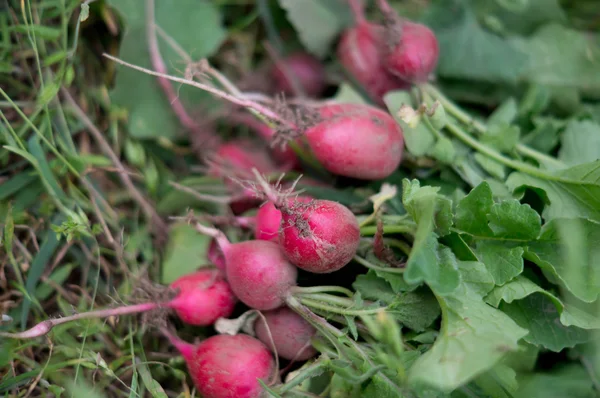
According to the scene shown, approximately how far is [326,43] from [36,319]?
3.71 ft

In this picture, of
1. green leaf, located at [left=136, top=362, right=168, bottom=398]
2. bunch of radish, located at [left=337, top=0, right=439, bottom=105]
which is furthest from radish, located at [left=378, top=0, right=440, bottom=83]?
green leaf, located at [left=136, top=362, right=168, bottom=398]

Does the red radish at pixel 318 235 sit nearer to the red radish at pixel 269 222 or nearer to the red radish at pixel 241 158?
the red radish at pixel 269 222

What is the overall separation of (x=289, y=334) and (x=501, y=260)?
18.9 inches

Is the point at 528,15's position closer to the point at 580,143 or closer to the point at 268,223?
the point at 580,143

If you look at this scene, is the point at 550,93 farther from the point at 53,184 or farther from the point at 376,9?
the point at 53,184

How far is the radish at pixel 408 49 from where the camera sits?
1.33 meters

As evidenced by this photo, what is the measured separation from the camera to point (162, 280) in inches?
51.6

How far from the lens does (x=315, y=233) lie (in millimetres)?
1000

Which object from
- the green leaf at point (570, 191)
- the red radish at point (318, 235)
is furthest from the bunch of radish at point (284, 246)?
the green leaf at point (570, 191)

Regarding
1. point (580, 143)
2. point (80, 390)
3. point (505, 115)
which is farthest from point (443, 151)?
point (80, 390)

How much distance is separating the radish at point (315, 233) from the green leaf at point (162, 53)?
60 cm

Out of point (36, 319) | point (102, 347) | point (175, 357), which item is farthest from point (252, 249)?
point (36, 319)

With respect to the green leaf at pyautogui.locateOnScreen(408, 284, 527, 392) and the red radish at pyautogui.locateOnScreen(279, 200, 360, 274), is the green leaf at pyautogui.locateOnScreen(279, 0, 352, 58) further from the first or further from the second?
the green leaf at pyautogui.locateOnScreen(408, 284, 527, 392)

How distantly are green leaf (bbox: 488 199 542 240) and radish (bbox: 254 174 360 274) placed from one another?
291 mm
